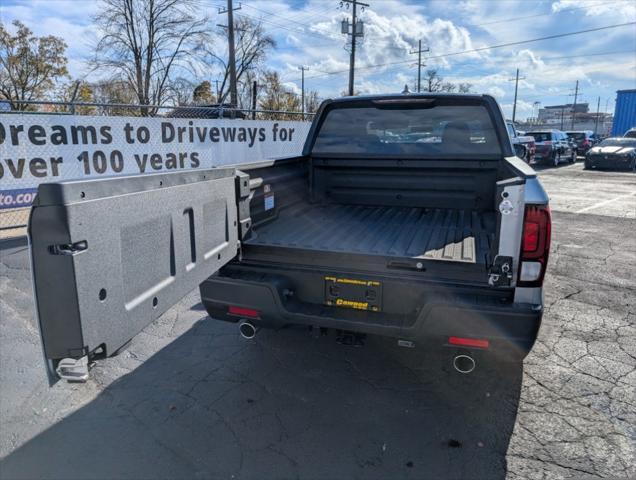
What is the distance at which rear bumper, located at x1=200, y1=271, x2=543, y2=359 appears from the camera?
2.47m

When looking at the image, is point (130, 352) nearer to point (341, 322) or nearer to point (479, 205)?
point (341, 322)

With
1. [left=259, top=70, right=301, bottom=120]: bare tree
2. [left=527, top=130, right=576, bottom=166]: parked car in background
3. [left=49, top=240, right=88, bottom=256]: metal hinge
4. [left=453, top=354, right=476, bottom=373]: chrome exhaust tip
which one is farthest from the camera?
[left=259, top=70, right=301, bottom=120]: bare tree

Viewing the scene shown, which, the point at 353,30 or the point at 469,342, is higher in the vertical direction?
the point at 353,30

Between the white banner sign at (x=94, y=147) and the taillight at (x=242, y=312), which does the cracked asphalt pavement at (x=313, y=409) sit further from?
the white banner sign at (x=94, y=147)

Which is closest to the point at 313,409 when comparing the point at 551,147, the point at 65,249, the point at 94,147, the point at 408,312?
the point at 408,312

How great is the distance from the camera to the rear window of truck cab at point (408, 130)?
391 centimetres

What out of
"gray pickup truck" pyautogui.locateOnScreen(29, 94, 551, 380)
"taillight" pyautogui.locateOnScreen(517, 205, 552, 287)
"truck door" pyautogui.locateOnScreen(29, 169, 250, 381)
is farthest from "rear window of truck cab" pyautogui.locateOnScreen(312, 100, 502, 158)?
"truck door" pyautogui.locateOnScreen(29, 169, 250, 381)

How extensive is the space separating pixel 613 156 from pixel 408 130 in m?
21.1

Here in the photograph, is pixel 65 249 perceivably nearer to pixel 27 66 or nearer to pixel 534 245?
pixel 534 245

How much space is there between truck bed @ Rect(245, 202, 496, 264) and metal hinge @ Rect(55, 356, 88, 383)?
1450 mm

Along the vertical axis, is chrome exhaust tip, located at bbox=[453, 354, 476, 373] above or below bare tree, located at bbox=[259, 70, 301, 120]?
below

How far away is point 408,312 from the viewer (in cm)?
272

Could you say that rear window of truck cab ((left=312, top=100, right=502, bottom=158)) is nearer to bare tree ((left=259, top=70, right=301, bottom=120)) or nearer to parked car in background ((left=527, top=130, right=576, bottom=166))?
parked car in background ((left=527, top=130, right=576, bottom=166))

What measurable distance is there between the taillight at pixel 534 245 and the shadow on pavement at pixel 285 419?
101cm
